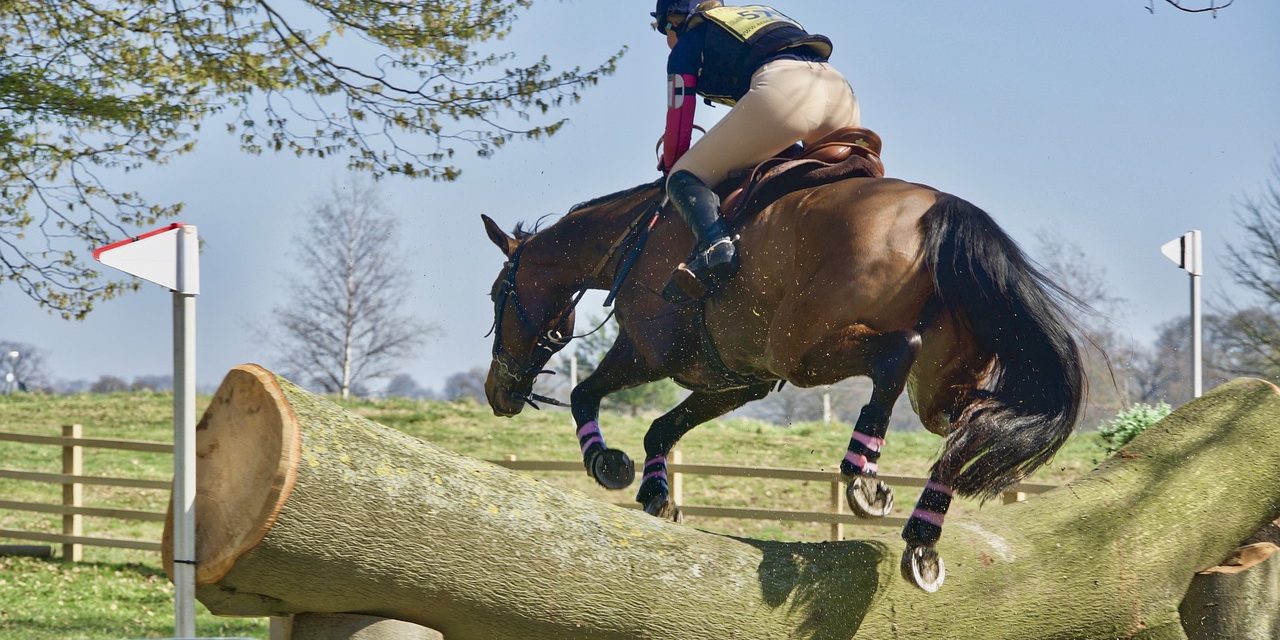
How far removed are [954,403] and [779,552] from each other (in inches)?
29.0

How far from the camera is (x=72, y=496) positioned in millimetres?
10711

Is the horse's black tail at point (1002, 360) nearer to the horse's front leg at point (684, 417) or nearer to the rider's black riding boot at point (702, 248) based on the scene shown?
the rider's black riding boot at point (702, 248)

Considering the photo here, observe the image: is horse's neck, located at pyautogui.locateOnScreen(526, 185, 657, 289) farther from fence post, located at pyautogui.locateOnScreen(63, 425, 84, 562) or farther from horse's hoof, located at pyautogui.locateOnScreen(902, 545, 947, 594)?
fence post, located at pyautogui.locateOnScreen(63, 425, 84, 562)

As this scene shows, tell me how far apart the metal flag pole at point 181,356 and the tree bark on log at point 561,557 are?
0.07m

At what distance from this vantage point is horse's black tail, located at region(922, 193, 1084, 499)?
3.48 metres

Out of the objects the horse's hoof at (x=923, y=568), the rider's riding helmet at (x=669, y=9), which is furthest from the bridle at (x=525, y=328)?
the horse's hoof at (x=923, y=568)

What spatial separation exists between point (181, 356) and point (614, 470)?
1671 millimetres

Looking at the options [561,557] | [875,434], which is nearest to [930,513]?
[875,434]

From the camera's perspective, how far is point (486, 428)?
50.7ft

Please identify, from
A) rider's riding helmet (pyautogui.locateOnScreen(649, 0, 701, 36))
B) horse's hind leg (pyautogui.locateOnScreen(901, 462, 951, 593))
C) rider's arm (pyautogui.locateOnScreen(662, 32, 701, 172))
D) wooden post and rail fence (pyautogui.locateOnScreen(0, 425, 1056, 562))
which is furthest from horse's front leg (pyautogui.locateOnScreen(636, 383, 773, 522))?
wooden post and rail fence (pyautogui.locateOnScreen(0, 425, 1056, 562))

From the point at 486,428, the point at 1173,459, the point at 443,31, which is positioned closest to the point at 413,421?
the point at 486,428

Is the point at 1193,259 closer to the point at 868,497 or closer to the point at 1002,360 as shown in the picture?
the point at 1002,360

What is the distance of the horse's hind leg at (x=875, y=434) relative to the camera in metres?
3.51

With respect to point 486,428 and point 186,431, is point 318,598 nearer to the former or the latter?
point 186,431
